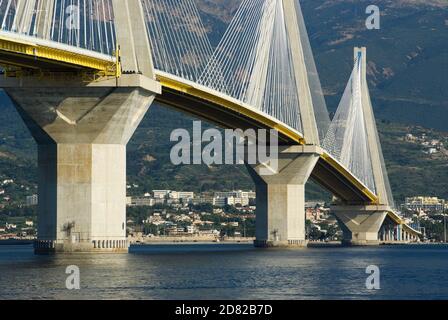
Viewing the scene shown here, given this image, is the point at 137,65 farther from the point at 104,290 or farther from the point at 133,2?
the point at 104,290

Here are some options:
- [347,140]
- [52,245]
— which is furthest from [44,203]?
Answer: [347,140]

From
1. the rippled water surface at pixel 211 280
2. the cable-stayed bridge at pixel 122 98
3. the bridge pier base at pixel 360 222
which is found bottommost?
the rippled water surface at pixel 211 280

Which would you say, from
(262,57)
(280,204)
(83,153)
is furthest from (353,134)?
(83,153)

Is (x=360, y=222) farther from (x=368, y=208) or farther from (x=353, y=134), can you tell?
(x=353, y=134)

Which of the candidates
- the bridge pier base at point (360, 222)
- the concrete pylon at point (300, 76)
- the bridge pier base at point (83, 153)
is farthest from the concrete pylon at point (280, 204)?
the bridge pier base at point (83, 153)

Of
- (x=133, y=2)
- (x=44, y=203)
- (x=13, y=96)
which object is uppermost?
(x=133, y=2)

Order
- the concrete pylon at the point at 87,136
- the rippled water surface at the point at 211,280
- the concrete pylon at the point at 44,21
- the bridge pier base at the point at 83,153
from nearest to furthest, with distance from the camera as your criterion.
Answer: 1. the rippled water surface at the point at 211,280
2. the concrete pylon at the point at 44,21
3. the concrete pylon at the point at 87,136
4. the bridge pier base at the point at 83,153

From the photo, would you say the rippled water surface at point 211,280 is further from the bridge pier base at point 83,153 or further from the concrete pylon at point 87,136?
the concrete pylon at point 87,136
